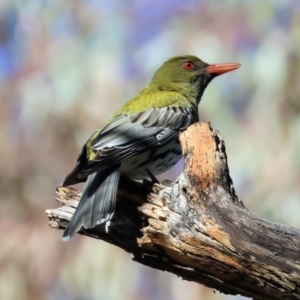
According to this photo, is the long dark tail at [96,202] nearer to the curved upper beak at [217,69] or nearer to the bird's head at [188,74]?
the bird's head at [188,74]

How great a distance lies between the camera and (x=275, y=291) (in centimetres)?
327

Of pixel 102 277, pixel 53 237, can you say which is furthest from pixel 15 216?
pixel 102 277

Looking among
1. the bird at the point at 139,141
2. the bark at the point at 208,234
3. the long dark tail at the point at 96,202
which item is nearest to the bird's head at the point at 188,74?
the bird at the point at 139,141

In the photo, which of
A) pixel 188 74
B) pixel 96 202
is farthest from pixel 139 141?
pixel 188 74

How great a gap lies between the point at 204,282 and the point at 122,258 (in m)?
3.03

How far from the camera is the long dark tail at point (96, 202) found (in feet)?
12.9

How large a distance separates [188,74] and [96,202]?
2316mm

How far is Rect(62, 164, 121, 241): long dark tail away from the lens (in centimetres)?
392

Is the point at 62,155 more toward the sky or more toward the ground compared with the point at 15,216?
more toward the sky

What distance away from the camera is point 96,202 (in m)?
4.05

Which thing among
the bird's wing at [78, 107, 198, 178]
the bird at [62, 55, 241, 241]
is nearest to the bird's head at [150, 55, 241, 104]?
the bird at [62, 55, 241, 241]

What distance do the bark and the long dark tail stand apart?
8 centimetres

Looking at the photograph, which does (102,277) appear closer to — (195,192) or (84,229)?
(84,229)

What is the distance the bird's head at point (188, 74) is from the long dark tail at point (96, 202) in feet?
5.90
